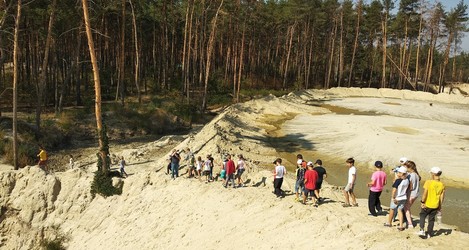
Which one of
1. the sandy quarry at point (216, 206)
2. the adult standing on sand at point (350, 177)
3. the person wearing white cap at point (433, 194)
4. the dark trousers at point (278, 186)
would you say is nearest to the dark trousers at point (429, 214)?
the person wearing white cap at point (433, 194)

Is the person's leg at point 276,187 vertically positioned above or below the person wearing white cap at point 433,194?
below

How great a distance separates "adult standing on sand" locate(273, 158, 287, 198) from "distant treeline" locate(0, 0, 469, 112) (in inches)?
1065

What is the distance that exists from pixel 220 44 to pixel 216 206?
58.9m

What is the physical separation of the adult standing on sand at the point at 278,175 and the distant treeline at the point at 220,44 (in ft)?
88.8

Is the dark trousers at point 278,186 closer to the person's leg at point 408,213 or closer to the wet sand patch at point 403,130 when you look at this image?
the person's leg at point 408,213

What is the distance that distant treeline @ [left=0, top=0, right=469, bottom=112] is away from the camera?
44731 mm

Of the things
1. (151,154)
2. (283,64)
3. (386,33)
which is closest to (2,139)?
(151,154)

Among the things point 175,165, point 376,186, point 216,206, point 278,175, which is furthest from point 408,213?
point 175,165

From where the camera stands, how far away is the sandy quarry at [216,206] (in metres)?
12.6

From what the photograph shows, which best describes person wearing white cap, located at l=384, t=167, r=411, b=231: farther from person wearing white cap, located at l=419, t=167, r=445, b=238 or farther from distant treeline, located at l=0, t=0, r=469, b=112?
distant treeline, located at l=0, t=0, r=469, b=112

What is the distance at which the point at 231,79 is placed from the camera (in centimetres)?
6166

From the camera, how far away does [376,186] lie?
1224cm

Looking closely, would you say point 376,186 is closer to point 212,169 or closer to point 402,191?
point 402,191

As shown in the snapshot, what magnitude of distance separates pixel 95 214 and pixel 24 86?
36598mm
